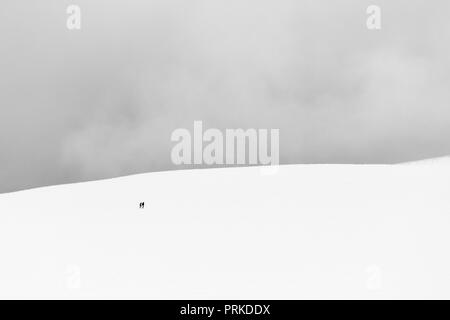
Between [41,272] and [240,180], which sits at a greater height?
[240,180]

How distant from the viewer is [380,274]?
14.5 m

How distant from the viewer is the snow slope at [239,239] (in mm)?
14211

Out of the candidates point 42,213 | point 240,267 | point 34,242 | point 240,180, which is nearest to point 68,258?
point 34,242

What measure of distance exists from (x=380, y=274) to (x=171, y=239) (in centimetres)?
691

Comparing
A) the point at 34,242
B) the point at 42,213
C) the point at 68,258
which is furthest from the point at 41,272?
the point at 42,213

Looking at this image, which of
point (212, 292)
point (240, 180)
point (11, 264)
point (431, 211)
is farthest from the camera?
point (240, 180)

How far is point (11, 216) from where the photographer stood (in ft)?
77.0

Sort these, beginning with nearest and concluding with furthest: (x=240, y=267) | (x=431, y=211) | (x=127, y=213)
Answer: (x=240, y=267) → (x=431, y=211) → (x=127, y=213)

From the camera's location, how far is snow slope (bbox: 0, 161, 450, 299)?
14.2m

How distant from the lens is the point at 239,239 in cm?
1795

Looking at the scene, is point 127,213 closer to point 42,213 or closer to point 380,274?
point 42,213

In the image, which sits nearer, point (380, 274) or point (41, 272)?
point (380, 274)
